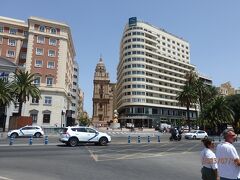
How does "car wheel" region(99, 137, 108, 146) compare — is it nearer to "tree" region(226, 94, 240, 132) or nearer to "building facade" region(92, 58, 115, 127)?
"tree" region(226, 94, 240, 132)

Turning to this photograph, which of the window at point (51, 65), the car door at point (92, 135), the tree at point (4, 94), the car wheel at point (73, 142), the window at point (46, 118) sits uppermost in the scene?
the window at point (51, 65)

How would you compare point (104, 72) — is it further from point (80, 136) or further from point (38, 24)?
point (80, 136)

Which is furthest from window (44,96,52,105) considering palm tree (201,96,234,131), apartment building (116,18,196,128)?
apartment building (116,18,196,128)

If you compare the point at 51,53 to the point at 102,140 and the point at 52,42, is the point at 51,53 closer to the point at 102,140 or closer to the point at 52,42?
the point at 52,42

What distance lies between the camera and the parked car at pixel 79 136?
26109 mm

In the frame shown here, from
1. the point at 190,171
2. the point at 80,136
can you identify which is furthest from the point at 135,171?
the point at 80,136

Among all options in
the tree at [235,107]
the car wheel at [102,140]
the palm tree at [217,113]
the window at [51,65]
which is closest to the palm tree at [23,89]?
the window at [51,65]

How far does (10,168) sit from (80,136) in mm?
13502

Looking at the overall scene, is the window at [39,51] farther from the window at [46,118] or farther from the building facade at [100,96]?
the building facade at [100,96]

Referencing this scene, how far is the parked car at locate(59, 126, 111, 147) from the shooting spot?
26109 mm

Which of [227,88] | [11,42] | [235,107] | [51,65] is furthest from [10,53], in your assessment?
Result: [227,88]

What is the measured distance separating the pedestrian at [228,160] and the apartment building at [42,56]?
58431 mm

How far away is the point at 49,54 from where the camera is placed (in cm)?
6619

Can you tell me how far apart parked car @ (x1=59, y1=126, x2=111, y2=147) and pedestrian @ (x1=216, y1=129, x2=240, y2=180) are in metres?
21.2
